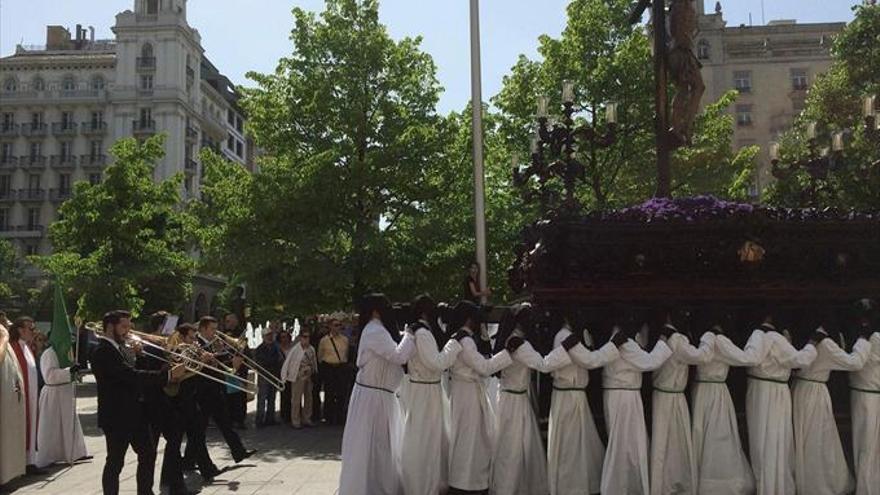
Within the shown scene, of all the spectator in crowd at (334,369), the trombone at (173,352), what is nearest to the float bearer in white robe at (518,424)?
the trombone at (173,352)

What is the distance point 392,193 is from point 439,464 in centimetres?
1369

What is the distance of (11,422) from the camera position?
11344 mm

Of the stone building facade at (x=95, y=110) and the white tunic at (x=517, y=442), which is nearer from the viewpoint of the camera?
the white tunic at (x=517, y=442)

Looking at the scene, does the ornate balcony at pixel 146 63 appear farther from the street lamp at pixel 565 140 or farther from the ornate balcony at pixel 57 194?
the street lamp at pixel 565 140

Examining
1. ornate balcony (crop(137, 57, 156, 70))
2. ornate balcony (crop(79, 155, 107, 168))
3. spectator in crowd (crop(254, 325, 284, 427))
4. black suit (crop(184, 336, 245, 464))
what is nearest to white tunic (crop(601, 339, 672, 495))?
black suit (crop(184, 336, 245, 464))

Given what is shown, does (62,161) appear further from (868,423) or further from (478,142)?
(868,423)

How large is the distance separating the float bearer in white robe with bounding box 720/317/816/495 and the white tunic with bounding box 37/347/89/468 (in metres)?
10.2

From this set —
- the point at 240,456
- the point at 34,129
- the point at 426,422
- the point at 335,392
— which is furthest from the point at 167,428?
the point at 34,129

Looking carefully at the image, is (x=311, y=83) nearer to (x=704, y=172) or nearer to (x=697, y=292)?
(x=704, y=172)

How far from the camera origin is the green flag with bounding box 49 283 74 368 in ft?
42.9

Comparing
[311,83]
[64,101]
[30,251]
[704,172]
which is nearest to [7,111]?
[64,101]

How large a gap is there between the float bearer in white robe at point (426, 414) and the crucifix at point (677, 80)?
4.47 meters

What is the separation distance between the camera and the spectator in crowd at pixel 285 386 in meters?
18.8

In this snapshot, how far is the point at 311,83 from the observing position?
22688 mm
